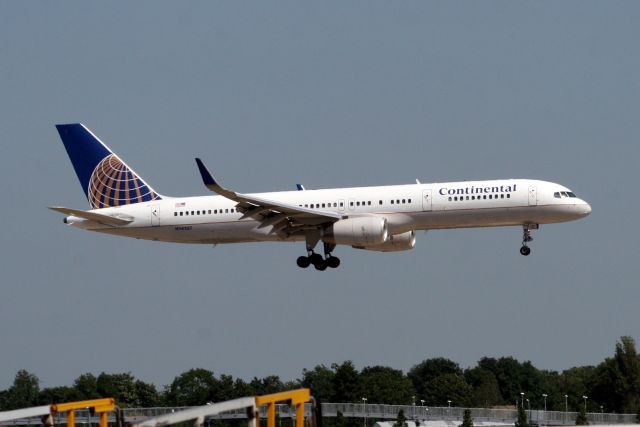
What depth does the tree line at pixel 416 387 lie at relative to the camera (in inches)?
5354

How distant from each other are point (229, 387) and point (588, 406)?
3670 cm

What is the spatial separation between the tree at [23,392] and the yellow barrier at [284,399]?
12918cm

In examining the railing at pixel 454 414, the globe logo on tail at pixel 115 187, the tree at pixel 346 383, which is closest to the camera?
the globe logo on tail at pixel 115 187

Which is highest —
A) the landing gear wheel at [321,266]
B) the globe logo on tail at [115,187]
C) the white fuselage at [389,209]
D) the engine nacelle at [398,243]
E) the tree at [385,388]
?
the globe logo on tail at [115,187]

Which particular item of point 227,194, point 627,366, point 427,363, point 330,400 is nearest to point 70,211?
point 227,194

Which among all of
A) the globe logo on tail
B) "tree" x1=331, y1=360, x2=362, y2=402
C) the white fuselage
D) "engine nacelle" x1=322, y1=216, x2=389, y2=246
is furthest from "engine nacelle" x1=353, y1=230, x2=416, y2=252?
"tree" x1=331, y1=360, x2=362, y2=402

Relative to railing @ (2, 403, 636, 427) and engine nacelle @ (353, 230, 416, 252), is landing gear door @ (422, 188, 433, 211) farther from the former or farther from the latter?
railing @ (2, 403, 636, 427)

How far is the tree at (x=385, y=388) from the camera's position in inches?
5290

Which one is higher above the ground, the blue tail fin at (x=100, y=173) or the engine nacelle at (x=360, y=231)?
the blue tail fin at (x=100, y=173)

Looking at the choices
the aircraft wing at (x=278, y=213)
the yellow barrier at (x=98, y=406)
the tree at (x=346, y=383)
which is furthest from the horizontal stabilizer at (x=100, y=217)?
the tree at (x=346, y=383)

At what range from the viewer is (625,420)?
112m

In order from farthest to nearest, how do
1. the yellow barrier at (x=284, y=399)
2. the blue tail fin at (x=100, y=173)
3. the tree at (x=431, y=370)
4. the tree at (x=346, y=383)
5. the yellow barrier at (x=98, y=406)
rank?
1. the tree at (x=431, y=370)
2. the tree at (x=346, y=383)
3. the blue tail fin at (x=100, y=173)
4. the yellow barrier at (x=98, y=406)
5. the yellow barrier at (x=284, y=399)

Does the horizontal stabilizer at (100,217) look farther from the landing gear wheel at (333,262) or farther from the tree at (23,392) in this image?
the tree at (23,392)

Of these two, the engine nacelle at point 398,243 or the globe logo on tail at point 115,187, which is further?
the globe logo on tail at point 115,187
